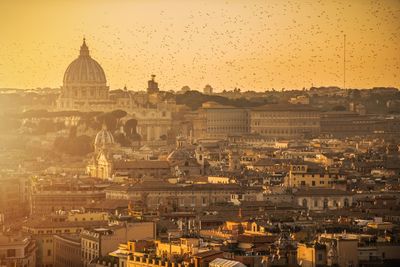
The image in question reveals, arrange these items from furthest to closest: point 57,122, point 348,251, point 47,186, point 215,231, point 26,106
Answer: point 26,106 < point 57,122 < point 47,186 < point 215,231 < point 348,251

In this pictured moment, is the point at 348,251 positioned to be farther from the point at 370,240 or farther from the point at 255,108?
the point at 255,108

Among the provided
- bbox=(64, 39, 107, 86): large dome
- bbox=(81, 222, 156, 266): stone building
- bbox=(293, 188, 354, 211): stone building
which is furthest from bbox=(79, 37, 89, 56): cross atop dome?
bbox=(81, 222, 156, 266): stone building

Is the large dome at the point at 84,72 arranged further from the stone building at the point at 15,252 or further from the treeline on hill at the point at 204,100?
the stone building at the point at 15,252

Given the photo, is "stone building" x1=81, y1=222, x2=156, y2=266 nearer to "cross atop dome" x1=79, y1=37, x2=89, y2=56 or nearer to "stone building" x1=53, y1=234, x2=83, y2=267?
"stone building" x1=53, y1=234, x2=83, y2=267

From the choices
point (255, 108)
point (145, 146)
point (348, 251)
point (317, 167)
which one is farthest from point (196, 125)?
point (348, 251)

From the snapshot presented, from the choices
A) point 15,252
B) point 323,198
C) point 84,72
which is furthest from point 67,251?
point 84,72
